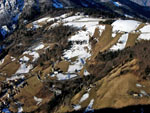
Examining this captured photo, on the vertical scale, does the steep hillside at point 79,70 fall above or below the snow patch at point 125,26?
below

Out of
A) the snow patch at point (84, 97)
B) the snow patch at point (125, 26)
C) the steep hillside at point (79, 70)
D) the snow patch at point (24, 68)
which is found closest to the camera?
the steep hillside at point (79, 70)

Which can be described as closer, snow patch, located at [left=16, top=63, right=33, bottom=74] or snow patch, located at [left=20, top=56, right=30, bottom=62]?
snow patch, located at [left=16, top=63, right=33, bottom=74]

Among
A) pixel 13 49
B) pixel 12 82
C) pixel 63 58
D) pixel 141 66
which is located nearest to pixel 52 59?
pixel 63 58

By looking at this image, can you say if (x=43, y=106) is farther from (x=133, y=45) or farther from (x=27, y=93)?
(x=133, y=45)

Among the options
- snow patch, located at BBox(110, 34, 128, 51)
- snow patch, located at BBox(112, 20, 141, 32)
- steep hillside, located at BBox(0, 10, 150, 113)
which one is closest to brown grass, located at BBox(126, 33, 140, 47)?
steep hillside, located at BBox(0, 10, 150, 113)

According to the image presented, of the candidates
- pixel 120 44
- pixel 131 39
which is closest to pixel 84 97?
pixel 120 44

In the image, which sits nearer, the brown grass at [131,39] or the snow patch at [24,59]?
the brown grass at [131,39]

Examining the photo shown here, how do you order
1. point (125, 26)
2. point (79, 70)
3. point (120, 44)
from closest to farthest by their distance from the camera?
point (79, 70) → point (120, 44) → point (125, 26)

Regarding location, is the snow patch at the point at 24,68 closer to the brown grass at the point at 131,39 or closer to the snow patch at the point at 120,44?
the snow patch at the point at 120,44

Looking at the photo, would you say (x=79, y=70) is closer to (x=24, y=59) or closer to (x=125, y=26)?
(x=125, y=26)

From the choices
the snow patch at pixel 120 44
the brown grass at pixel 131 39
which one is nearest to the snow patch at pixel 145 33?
the brown grass at pixel 131 39

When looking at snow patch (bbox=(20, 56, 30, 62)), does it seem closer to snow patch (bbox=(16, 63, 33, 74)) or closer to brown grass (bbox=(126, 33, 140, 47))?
snow patch (bbox=(16, 63, 33, 74))
